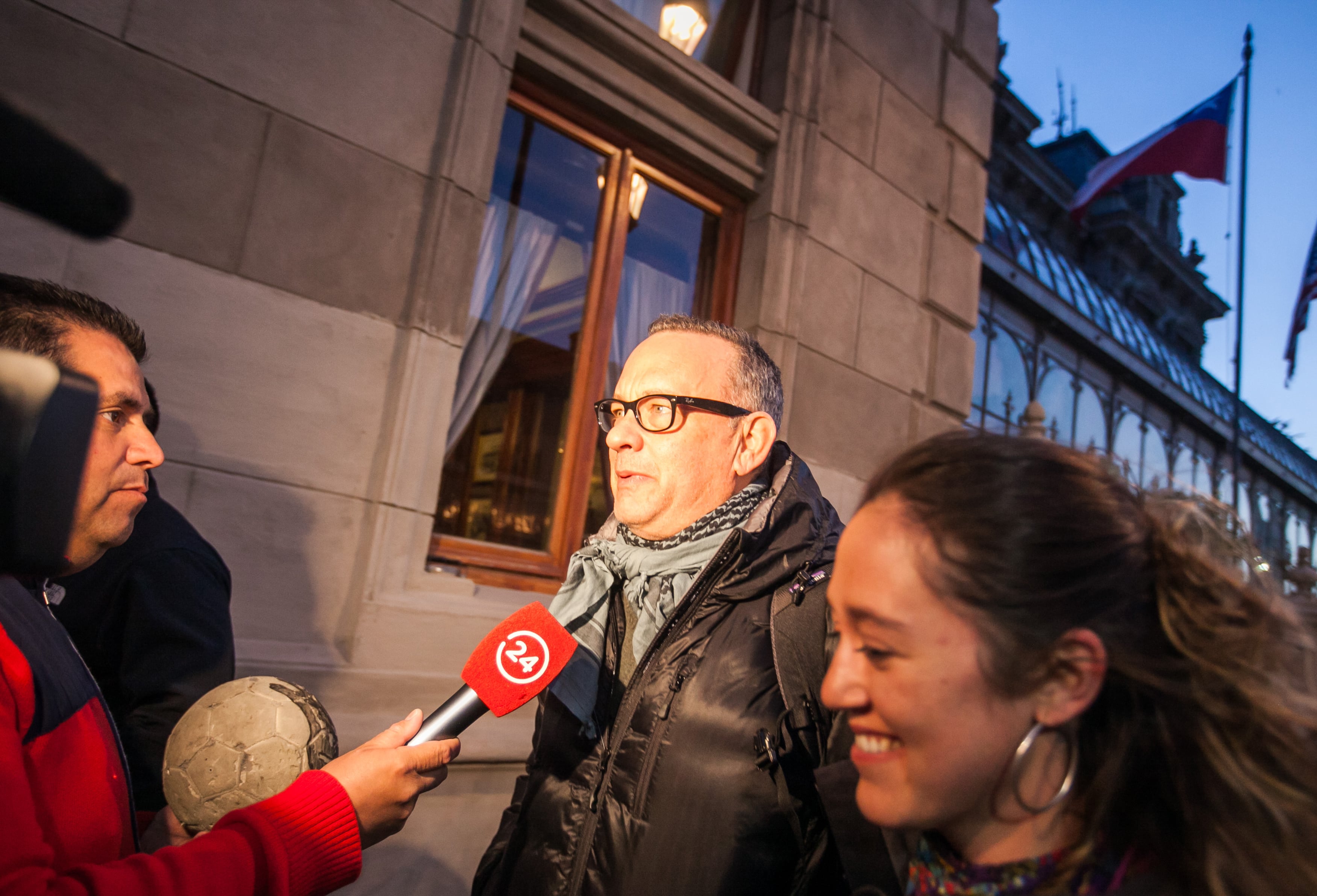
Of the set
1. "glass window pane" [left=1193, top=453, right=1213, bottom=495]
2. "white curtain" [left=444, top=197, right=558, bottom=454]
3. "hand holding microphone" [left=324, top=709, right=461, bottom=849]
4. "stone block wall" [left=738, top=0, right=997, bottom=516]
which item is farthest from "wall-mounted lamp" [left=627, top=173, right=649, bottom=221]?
"glass window pane" [left=1193, top=453, right=1213, bottom=495]

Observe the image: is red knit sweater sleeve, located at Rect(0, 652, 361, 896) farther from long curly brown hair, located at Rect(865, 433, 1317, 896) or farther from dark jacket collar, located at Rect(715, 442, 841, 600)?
long curly brown hair, located at Rect(865, 433, 1317, 896)

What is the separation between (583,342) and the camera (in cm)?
477

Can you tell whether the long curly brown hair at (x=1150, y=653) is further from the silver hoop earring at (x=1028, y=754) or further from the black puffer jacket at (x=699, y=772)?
the black puffer jacket at (x=699, y=772)

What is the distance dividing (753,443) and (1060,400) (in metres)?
11.8

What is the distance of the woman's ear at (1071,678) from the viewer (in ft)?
3.59

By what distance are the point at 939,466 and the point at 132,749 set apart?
85.5 inches

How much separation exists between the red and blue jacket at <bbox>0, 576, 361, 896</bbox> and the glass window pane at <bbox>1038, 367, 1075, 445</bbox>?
12.2 meters

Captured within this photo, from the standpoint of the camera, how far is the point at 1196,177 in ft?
31.7

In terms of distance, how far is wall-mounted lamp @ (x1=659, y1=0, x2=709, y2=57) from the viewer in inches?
210

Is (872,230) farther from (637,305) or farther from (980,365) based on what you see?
(980,365)

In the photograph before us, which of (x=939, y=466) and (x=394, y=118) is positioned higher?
(x=394, y=118)

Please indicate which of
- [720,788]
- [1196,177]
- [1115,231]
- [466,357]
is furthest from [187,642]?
[1115,231]

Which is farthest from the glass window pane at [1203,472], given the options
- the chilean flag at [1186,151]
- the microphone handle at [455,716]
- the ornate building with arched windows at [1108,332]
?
the microphone handle at [455,716]

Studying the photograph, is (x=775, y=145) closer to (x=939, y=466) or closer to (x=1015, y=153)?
(x=939, y=466)
